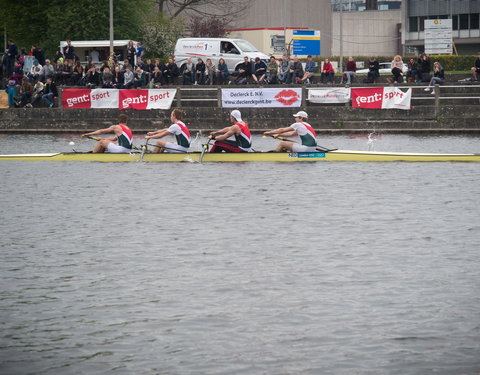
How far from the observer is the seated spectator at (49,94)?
1719 inches

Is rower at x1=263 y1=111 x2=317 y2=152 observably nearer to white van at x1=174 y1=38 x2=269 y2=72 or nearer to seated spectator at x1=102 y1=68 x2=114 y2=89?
seated spectator at x1=102 y1=68 x2=114 y2=89

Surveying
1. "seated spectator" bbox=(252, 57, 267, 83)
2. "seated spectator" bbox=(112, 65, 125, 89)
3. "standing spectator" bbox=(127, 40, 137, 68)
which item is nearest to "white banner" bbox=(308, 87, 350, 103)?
"seated spectator" bbox=(252, 57, 267, 83)

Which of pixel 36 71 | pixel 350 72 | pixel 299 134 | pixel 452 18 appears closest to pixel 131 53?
pixel 36 71

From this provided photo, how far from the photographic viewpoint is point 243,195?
2367 cm

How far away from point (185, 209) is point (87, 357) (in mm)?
10927

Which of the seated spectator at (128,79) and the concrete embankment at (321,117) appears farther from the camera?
the seated spectator at (128,79)

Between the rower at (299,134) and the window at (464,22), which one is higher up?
the window at (464,22)

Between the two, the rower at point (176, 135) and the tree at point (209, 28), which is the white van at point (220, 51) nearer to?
the rower at point (176, 135)

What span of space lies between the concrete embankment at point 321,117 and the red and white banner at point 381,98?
0.32 metres

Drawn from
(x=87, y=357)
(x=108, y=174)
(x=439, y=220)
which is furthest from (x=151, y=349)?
(x=108, y=174)

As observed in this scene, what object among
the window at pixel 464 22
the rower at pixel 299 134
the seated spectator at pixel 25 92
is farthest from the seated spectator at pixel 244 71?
the window at pixel 464 22

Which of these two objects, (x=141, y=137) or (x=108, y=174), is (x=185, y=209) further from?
(x=141, y=137)

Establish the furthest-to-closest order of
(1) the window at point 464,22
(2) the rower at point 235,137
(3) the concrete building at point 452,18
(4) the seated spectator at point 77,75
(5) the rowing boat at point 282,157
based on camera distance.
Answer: (1) the window at point 464,22 < (3) the concrete building at point 452,18 < (4) the seated spectator at point 77,75 < (2) the rower at point 235,137 < (5) the rowing boat at point 282,157

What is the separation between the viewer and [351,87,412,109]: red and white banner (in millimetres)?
40594
